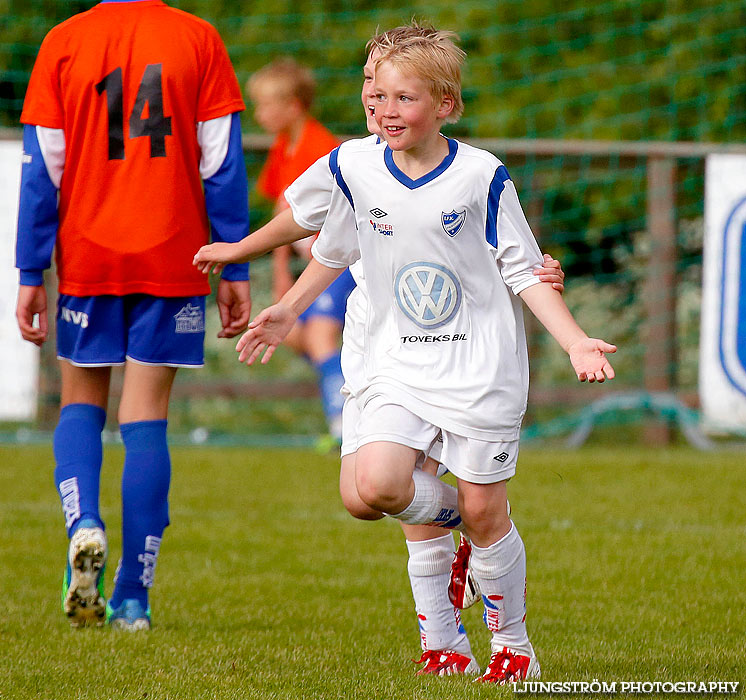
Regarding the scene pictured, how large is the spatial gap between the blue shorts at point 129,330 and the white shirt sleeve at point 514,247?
44.5 inches

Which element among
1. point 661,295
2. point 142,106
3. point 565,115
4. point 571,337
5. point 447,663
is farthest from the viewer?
point 565,115

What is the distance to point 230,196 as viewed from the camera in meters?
3.87

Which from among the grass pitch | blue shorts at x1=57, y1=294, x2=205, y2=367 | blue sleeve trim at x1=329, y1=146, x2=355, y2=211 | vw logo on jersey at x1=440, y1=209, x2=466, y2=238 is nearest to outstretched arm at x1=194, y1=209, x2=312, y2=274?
blue sleeve trim at x1=329, y1=146, x2=355, y2=211

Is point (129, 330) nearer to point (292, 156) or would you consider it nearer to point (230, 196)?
point (230, 196)

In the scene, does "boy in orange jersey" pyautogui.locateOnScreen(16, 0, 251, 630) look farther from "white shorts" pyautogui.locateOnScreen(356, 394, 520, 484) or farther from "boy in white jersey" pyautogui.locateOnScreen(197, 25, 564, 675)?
"white shorts" pyautogui.locateOnScreen(356, 394, 520, 484)

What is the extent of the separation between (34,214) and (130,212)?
0.92 ft

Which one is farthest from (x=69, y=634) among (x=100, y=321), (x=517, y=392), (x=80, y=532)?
(x=517, y=392)

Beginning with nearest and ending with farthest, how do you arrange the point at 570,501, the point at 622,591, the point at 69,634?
the point at 69,634, the point at 622,591, the point at 570,501

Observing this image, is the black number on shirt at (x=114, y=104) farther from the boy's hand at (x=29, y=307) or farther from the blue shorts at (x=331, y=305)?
the blue shorts at (x=331, y=305)

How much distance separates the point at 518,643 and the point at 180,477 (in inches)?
143

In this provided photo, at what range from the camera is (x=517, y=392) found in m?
3.15

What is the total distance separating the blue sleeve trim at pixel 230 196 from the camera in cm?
386

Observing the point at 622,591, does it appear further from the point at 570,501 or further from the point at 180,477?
the point at 180,477

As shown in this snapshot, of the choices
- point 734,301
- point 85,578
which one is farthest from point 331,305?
point 85,578
